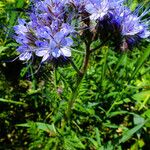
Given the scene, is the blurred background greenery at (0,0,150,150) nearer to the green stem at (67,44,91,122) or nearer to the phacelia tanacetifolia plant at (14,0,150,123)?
the green stem at (67,44,91,122)

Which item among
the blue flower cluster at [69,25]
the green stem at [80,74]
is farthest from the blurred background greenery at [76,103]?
the blue flower cluster at [69,25]

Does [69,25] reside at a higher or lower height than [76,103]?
higher

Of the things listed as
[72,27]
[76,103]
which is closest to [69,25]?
[72,27]

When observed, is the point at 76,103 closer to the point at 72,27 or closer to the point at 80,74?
the point at 80,74

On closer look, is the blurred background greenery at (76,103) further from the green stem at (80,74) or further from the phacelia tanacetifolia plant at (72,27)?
the phacelia tanacetifolia plant at (72,27)

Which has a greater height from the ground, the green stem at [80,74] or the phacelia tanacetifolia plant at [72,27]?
the phacelia tanacetifolia plant at [72,27]

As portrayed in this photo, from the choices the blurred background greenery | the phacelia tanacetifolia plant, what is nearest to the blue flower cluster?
the phacelia tanacetifolia plant
